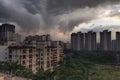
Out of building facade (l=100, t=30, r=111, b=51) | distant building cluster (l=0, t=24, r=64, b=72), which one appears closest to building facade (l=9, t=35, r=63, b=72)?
distant building cluster (l=0, t=24, r=64, b=72)

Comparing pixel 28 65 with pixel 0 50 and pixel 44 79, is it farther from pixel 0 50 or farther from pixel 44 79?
pixel 44 79

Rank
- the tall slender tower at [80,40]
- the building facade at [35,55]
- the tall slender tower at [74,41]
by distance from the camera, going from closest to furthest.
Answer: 1. the building facade at [35,55]
2. the tall slender tower at [80,40]
3. the tall slender tower at [74,41]

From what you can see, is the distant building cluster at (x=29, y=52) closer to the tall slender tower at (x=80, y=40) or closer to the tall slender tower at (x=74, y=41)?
the tall slender tower at (x=80, y=40)

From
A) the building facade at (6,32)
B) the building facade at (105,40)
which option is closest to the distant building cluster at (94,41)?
the building facade at (105,40)

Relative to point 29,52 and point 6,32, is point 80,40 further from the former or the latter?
point 29,52

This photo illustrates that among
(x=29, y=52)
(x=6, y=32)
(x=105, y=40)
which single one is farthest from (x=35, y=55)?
(x=105, y=40)

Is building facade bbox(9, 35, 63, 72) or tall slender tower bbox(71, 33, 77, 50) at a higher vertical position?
tall slender tower bbox(71, 33, 77, 50)

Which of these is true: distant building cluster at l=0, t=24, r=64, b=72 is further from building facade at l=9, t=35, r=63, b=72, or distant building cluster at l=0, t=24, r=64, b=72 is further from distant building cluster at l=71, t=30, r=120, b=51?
distant building cluster at l=71, t=30, r=120, b=51
